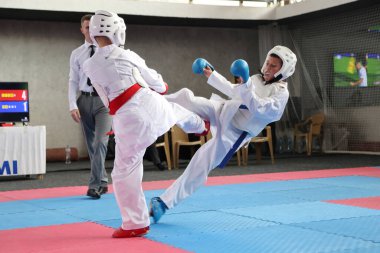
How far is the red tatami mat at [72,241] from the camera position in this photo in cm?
342

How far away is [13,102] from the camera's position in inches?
344

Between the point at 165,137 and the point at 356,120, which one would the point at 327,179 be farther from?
the point at 356,120

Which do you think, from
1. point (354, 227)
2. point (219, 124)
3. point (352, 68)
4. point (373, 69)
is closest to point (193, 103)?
point (219, 124)

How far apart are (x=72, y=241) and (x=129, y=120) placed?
85cm

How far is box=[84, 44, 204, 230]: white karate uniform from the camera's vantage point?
3.73m

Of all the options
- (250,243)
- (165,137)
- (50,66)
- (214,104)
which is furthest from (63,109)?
(250,243)

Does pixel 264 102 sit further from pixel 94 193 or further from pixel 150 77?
pixel 94 193

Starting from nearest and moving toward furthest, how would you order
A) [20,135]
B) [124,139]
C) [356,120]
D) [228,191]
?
[124,139]
[228,191]
[20,135]
[356,120]

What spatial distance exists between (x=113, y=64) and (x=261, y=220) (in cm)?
158

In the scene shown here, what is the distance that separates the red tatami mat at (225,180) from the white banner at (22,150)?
1.32 m

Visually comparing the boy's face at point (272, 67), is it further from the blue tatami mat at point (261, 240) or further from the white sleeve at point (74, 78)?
the white sleeve at point (74, 78)

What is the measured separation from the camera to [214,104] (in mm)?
4305

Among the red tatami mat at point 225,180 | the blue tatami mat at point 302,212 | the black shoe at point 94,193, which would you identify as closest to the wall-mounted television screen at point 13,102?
the red tatami mat at point 225,180

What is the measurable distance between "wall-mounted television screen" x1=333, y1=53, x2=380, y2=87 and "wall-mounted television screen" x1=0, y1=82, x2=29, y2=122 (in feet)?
23.6
